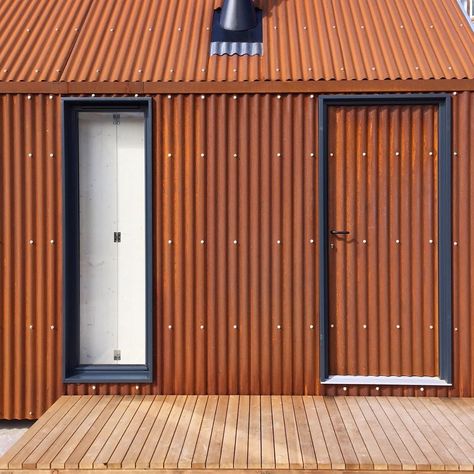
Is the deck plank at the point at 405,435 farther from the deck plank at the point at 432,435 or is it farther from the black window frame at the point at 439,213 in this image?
the black window frame at the point at 439,213

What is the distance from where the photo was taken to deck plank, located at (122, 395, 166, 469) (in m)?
3.10

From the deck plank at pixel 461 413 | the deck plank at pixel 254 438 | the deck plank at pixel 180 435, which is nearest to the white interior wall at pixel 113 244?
the deck plank at pixel 180 435

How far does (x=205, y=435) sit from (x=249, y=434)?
31 centimetres

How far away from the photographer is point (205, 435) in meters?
3.43

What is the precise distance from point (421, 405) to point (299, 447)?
4.15 feet

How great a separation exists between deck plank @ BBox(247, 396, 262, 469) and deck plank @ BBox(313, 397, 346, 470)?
1.48 feet

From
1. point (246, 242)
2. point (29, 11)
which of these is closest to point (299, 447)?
point (246, 242)

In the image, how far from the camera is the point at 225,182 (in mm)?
4180

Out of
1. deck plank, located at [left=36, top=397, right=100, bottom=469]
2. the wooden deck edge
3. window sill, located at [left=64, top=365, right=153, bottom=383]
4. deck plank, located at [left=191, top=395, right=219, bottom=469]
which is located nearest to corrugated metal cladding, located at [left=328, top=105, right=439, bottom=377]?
deck plank, located at [left=191, top=395, right=219, bottom=469]

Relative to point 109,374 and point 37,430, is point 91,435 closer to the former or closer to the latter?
point 37,430

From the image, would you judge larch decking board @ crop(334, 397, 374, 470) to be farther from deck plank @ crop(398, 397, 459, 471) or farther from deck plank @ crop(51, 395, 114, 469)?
deck plank @ crop(51, 395, 114, 469)

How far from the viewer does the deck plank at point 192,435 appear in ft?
10.2

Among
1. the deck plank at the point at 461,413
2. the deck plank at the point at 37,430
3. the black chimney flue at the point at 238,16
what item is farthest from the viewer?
the black chimney flue at the point at 238,16

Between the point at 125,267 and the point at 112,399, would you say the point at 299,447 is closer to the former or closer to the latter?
the point at 112,399
